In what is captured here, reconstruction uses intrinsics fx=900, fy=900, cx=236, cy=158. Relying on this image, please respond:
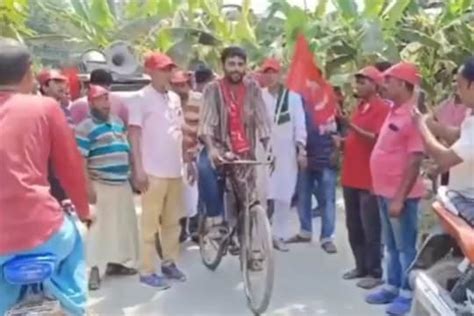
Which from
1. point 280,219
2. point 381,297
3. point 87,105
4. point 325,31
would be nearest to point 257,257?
point 381,297

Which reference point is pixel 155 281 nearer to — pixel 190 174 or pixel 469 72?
pixel 190 174

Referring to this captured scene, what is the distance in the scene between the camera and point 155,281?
668 cm

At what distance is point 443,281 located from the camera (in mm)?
4051

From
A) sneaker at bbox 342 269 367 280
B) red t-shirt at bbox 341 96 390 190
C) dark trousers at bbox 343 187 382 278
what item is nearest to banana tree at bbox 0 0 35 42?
red t-shirt at bbox 341 96 390 190

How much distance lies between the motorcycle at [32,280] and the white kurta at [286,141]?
12.4 ft

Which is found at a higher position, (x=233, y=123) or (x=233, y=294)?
(x=233, y=123)

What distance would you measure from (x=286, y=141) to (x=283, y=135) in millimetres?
59

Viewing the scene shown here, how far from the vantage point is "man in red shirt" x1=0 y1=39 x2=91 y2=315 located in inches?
151

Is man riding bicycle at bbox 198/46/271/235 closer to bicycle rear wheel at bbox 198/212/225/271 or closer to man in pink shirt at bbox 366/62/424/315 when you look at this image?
bicycle rear wheel at bbox 198/212/225/271

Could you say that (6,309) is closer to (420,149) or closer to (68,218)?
(68,218)

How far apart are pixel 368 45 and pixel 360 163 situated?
1.66 metres

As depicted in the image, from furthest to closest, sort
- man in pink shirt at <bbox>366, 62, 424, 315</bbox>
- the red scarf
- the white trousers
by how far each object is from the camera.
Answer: the white trousers → the red scarf → man in pink shirt at <bbox>366, 62, 424, 315</bbox>

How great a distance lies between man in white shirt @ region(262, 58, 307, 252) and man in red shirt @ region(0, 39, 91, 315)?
144 inches

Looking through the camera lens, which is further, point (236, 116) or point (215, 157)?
point (236, 116)
